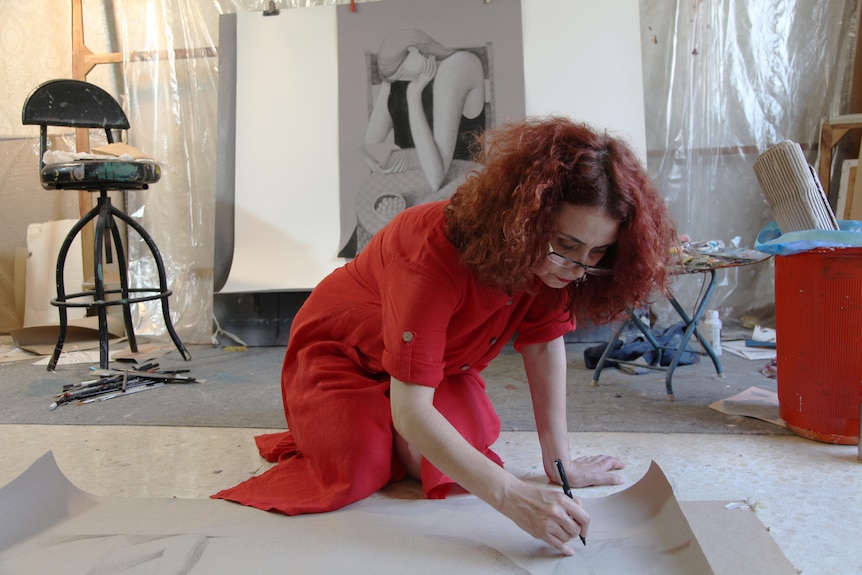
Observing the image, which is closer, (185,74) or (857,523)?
(857,523)

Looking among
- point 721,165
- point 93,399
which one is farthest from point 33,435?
point 721,165

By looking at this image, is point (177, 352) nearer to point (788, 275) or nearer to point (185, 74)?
point (185, 74)

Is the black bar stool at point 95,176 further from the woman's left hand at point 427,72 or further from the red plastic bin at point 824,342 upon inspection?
the red plastic bin at point 824,342

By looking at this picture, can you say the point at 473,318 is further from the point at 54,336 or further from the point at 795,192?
the point at 54,336

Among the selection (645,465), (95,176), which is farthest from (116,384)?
(645,465)

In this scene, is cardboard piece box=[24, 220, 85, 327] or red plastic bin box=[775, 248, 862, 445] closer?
red plastic bin box=[775, 248, 862, 445]

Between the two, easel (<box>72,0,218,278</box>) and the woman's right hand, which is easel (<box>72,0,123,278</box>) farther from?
the woman's right hand

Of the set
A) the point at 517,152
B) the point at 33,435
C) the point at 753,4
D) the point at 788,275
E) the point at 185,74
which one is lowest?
the point at 33,435

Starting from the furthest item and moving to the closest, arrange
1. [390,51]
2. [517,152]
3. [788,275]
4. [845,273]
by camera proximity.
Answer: [390,51], [788,275], [845,273], [517,152]

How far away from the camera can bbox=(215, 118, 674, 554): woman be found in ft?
3.39

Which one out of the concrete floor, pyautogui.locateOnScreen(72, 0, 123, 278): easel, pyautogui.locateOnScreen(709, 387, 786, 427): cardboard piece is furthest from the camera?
pyautogui.locateOnScreen(72, 0, 123, 278): easel

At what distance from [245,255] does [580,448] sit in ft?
6.87

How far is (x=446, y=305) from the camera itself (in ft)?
3.75

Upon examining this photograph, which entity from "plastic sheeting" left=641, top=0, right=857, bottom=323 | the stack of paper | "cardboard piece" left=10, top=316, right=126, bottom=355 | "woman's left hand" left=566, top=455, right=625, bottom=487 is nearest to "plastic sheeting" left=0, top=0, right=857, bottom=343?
"plastic sheeting" left=641, top=0, right=857, bottom=323
